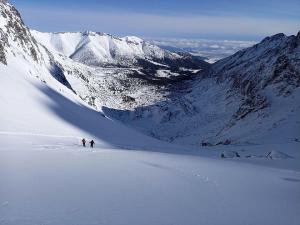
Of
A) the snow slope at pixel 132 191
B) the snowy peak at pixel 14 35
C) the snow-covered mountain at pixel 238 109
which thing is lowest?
the snow slope at pixel 132 191

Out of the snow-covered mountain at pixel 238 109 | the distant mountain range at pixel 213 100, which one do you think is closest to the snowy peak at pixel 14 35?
the distant mountain range at pixel 213 100

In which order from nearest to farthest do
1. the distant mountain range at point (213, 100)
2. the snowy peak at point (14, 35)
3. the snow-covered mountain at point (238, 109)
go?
the snowy peak at point (14, 35)
the distant mountain range at point (213, 100)
the snow-covered mountain at point (238, 109)

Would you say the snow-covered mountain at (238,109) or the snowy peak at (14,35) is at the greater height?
the snowy peak at (14,35)

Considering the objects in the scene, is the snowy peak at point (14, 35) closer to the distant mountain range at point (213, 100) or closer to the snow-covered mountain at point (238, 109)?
the distant mountain range at point (213, 100)

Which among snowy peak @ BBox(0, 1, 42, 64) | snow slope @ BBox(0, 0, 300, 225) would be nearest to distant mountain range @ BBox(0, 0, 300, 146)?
snowy peak @ BBox(0, 1, 42, 64)

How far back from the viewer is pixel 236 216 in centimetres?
1753

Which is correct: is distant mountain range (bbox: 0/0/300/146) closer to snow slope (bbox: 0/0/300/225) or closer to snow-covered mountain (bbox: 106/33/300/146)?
snow-covered mountain (bbox: 106/33/300/146)

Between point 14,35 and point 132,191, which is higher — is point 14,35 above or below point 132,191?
above

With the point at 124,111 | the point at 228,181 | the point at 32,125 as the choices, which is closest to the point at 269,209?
the point at 228,181

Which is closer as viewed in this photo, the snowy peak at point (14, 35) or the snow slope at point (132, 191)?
the snow slope at point (132, 191)

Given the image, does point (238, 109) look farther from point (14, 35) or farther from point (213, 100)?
point (14, 35)

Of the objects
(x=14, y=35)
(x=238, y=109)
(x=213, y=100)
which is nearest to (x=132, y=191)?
(x=14, y=35)

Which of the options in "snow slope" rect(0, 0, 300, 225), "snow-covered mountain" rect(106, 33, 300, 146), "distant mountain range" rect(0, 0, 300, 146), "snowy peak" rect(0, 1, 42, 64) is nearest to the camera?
"snow slope" rect(0, 0, 300, 225)

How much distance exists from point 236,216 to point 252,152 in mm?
41559
